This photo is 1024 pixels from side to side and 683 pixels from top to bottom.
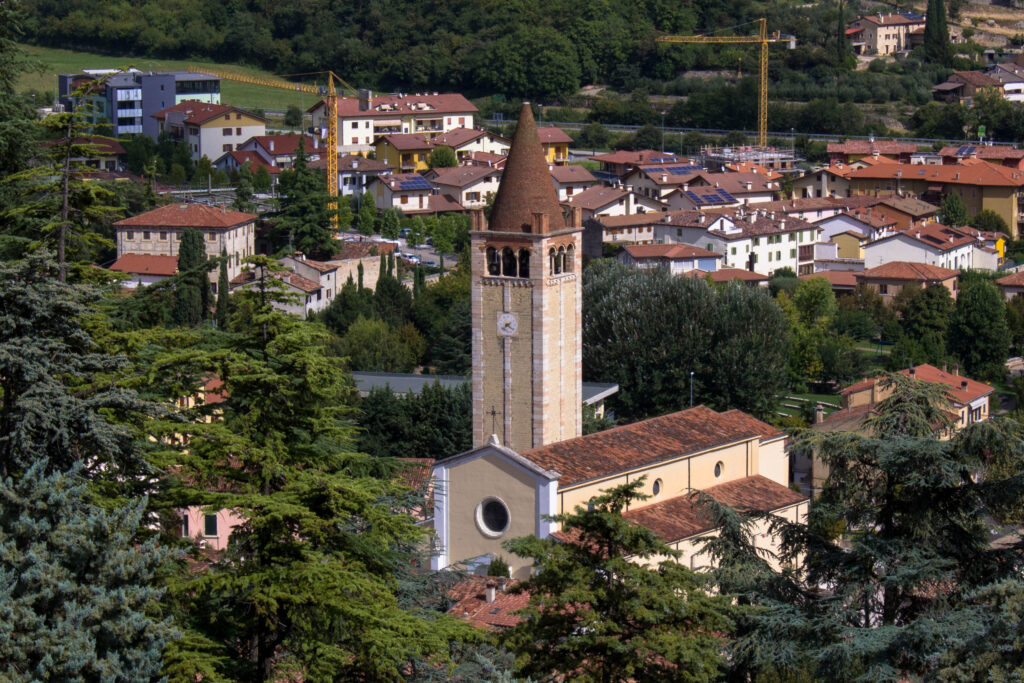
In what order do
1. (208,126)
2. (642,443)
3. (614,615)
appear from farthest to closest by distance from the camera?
(208,126) → (642,443) → (614,615)

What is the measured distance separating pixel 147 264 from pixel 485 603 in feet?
121

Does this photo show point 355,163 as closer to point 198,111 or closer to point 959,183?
point 198,111

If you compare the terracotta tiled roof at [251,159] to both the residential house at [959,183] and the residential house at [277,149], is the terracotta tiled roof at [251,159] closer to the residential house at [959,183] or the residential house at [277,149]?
the residential house at [277,149]

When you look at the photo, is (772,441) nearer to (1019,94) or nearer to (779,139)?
(779,139)

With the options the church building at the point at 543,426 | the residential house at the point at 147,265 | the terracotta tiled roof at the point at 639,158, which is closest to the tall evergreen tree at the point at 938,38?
the terracotta tiled roof at the point at 639,158

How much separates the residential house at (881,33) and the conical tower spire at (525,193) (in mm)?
88794

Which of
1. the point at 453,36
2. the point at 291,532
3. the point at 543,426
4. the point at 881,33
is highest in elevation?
the point at 453,36

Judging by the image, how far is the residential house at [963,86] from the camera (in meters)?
104

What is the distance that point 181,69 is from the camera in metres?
120

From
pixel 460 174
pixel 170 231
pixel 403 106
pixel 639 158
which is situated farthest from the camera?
pixel 403 106

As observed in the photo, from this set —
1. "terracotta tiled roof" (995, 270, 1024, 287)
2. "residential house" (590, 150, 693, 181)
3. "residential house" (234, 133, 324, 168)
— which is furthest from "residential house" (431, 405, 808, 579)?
"residential house" (234, 133, 324, 168)

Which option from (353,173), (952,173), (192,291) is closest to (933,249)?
(952,173)

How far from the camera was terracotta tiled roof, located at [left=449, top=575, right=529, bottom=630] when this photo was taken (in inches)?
883

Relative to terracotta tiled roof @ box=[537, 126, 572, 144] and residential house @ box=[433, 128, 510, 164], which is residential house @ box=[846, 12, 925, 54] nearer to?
terracotta tiled roof @ box=[537, 126, 572, 144]
